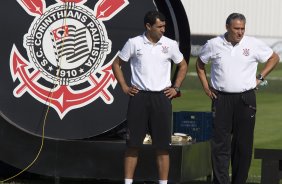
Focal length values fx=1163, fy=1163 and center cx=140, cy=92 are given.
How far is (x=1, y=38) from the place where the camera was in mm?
12164

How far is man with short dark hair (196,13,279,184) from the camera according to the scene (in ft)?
36.0

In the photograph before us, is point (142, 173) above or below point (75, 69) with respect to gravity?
below

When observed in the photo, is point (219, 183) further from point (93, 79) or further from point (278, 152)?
point (93, 79)

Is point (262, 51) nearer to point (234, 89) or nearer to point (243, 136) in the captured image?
point (234, 89)

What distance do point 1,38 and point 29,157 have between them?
1.28m

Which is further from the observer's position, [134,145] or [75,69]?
[75,69]

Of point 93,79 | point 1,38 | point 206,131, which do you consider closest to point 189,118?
point 206,131

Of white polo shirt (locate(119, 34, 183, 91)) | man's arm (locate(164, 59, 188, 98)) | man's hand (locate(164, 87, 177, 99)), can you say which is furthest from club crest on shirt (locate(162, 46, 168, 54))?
man's hand (locate(164, 87, 177, 99))

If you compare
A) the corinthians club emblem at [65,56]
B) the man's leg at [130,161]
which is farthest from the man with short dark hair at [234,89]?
the corinthians club emblem at [65,56]

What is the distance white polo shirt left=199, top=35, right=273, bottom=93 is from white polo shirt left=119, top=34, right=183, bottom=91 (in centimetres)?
45

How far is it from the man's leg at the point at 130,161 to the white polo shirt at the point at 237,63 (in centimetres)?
101

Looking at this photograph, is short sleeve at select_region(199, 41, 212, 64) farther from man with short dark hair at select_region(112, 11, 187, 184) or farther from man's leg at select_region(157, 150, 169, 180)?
man's leg at select_region(157, 150, 169, 180)

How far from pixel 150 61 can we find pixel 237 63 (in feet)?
2.80

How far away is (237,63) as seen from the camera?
11.0 meters
